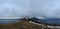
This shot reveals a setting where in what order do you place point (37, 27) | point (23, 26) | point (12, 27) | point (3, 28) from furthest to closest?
point (3, 28)
point (12, 27)
point (23, 26)
point (37, 27)

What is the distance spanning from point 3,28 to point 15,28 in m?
0.61

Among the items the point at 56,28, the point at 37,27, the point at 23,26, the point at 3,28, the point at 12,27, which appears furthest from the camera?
the point at 3,28

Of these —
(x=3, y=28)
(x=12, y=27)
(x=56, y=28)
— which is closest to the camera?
(x=56, y=28)

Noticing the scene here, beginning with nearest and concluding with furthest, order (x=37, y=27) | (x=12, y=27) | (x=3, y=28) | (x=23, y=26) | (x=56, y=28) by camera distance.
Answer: (x=56, y=28)
(x=37, y=27)
(x=23, y=26)
(x=12, y=27)
(x=3, y=28)

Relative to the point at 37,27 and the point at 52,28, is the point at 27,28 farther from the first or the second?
the point at 52,28

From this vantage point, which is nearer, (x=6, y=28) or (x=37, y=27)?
(x=37, y=27)

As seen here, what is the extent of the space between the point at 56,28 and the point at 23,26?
94 cm

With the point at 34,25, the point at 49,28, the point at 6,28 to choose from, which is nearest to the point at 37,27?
the point at 34,25

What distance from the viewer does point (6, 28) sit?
4.21 metres

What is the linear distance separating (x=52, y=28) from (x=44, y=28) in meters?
0.20

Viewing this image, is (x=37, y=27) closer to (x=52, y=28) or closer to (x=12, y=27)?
(x=52, y=28)

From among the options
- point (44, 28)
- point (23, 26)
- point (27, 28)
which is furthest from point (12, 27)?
point (44, 28)

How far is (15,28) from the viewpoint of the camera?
3.88 meters

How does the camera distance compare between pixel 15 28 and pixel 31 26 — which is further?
pixel 15 28
